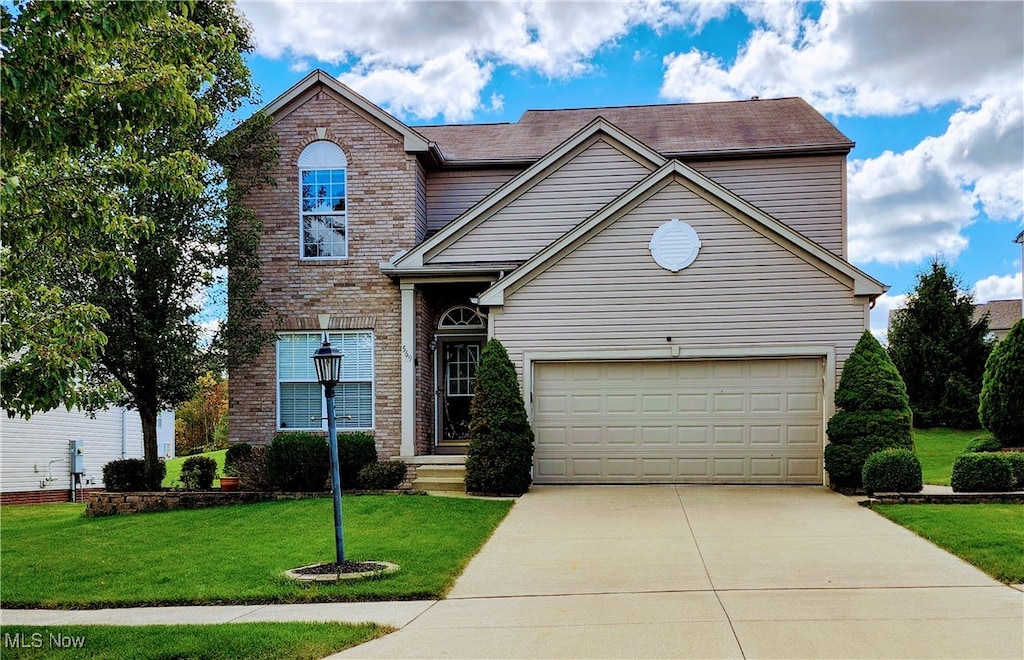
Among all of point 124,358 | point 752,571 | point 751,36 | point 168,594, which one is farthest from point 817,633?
point 751,36

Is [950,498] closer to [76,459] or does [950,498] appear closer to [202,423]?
[76,459]

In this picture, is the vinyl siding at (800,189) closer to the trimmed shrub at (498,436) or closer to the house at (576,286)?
the house at (576,286)

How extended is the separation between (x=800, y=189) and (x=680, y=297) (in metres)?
4.69

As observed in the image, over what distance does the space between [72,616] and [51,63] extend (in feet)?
Answer: 16.0

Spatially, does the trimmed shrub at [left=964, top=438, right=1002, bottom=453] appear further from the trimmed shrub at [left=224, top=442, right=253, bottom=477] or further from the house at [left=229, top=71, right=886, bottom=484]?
the trimmed shrub at [left=224, top=442, right=253, bottom=477]

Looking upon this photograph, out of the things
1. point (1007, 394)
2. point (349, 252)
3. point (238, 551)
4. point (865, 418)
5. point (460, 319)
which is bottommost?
point (238, 551)

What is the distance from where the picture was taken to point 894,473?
13367mm

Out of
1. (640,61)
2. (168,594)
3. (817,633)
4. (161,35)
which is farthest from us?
(640,61)

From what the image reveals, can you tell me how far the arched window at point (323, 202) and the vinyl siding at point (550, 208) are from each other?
205 cm

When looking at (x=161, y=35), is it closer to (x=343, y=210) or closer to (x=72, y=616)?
(x=72, y=616)

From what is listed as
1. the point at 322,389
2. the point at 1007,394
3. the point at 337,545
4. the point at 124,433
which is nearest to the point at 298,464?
the point at 322,389

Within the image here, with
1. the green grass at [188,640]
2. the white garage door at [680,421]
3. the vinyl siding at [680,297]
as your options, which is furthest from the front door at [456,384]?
the green grass at [188,640]

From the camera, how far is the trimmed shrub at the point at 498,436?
1480 centimetres

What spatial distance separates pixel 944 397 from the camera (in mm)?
27734
